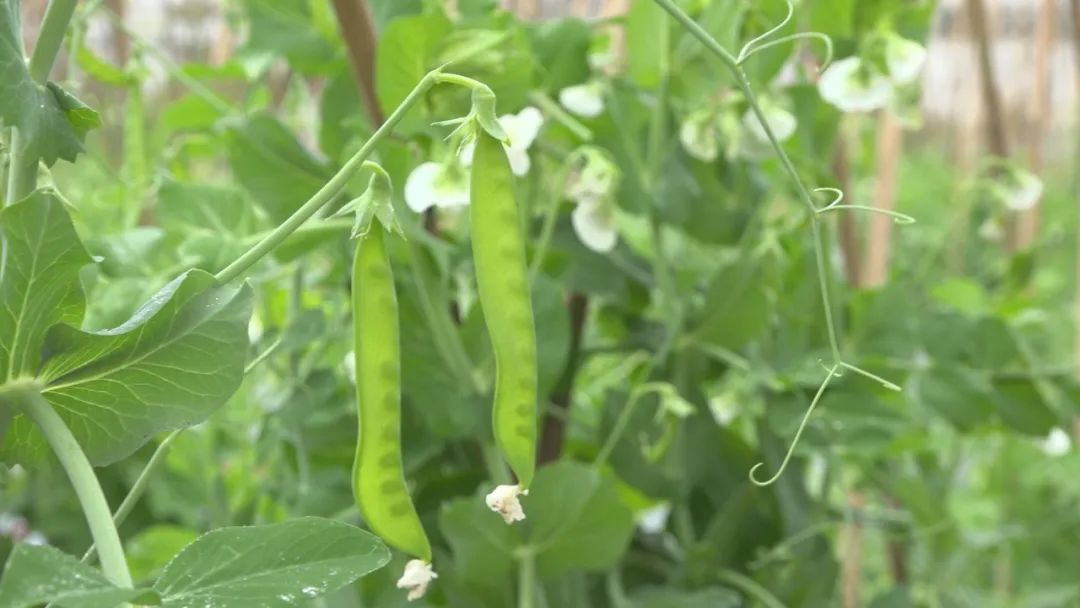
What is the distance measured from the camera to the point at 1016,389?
76 centimetres

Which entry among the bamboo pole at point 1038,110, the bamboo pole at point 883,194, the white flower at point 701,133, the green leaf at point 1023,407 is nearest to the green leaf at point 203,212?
the white flower at point 701,133

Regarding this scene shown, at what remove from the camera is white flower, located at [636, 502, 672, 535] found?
756 millimetres

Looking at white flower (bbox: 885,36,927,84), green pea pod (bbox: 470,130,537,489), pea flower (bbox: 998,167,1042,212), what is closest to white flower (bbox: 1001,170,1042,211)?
pea flower (bbox: 998,167,1042,212)

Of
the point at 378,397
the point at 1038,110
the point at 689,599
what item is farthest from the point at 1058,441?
the point at 1038,110

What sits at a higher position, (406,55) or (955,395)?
(406,55)

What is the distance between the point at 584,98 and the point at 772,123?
99mm

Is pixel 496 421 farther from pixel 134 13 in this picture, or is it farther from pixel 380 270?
pixel 134 13

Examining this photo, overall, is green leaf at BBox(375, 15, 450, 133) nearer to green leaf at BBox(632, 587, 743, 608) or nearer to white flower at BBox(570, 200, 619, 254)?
white flower at BBox(570, 200, 619, 254)

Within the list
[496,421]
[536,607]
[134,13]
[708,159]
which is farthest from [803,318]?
[134,13]

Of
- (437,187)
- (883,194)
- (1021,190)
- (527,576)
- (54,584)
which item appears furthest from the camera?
(883,194)

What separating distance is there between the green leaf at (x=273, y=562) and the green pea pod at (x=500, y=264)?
5 cm

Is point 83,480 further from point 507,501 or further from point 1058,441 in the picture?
point 1058,441

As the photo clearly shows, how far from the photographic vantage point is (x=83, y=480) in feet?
0.99

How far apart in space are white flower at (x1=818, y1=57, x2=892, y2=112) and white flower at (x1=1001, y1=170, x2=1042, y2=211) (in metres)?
0.26
